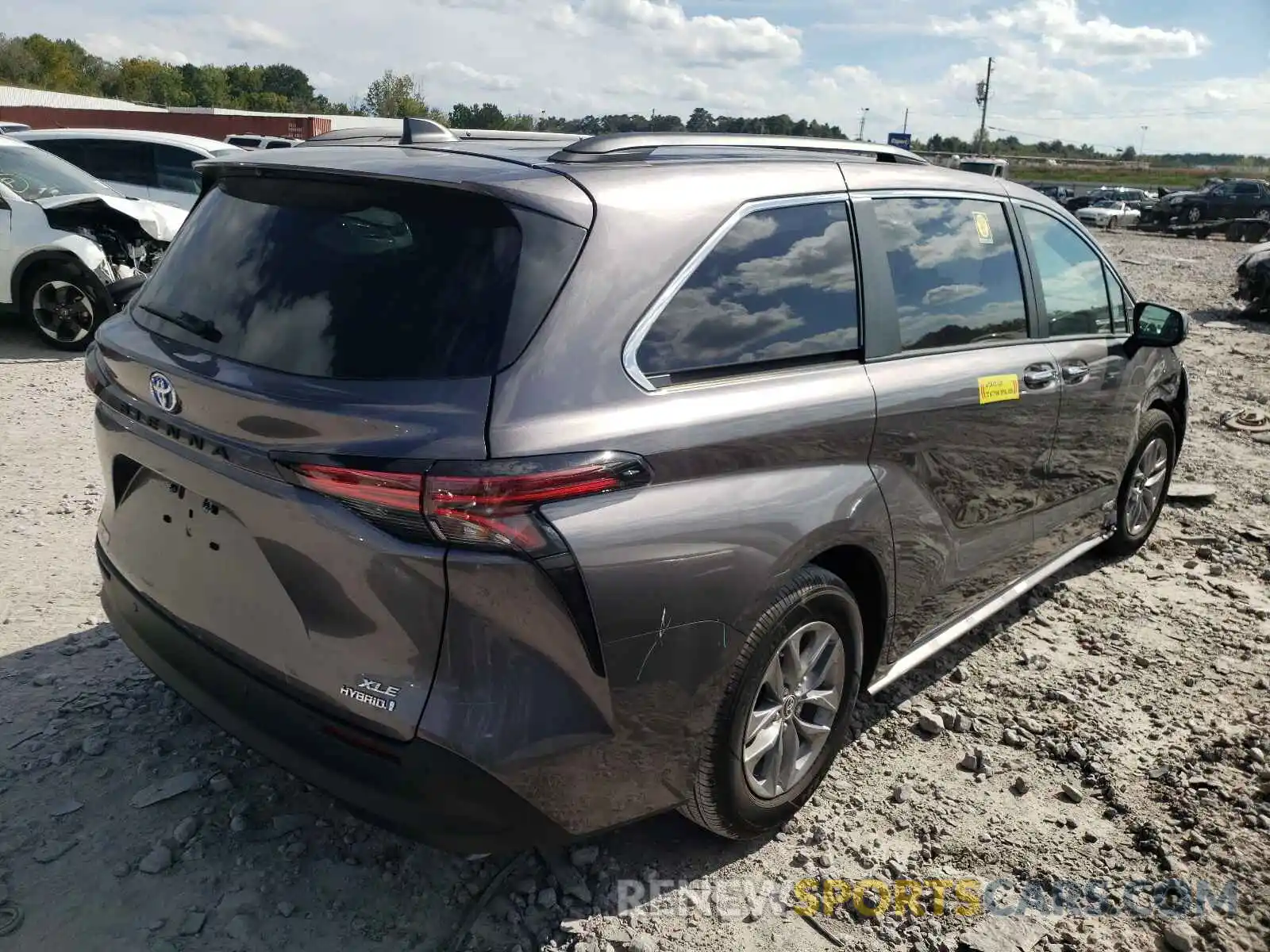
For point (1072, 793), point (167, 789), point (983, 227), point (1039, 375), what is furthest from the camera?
point (1039, 375)

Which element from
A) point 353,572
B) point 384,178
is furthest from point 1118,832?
point 384,178

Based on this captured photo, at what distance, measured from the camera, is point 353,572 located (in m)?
2.07

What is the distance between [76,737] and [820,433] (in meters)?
2.48

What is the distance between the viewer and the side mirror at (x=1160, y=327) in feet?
14.8

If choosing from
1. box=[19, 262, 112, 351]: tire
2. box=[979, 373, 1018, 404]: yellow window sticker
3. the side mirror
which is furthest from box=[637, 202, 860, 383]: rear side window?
box=[19, 262, 112, 351]: tire

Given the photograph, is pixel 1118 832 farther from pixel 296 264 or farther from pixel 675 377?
pixel 296 264

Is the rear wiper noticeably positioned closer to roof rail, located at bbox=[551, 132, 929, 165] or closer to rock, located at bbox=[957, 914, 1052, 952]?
roof rail, located at bbox=[551, 132, 929, 165]

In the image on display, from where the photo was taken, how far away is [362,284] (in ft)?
7.30

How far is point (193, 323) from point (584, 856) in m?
1.77

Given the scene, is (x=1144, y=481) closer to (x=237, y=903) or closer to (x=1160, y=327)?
(x=1160, y=327)

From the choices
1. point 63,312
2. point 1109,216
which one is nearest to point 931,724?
point 63,312

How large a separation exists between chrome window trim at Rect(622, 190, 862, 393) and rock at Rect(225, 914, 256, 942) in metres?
1.63

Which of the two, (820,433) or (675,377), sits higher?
(675,377)

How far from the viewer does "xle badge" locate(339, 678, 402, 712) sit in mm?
2100
